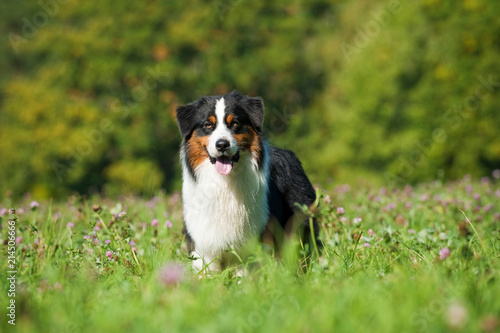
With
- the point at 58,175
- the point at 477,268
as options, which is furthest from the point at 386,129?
the point at 477,268

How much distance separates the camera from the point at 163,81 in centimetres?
2403

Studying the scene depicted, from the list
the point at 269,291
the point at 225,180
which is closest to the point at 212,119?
the point at 225,180

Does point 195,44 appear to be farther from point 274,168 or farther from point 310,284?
point 310,284

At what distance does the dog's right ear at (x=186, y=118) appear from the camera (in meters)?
4.55

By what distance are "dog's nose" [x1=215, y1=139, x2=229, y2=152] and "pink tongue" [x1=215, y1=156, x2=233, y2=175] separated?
0.19 meters

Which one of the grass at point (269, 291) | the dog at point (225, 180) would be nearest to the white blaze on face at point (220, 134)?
the dog at point (225, 180)

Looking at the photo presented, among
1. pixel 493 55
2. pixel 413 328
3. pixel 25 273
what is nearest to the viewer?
pixel 413 328

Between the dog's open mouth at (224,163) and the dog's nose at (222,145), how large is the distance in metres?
0.18

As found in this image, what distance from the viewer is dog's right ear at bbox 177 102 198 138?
455cm

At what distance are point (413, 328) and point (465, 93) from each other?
18.2 m

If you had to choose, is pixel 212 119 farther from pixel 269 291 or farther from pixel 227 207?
pixel 269 291

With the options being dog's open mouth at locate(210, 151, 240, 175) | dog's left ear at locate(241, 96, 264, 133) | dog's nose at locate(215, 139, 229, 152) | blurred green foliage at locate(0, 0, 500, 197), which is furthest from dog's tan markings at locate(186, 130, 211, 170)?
blurred green foliage at locate(0, 0, 500, 197)

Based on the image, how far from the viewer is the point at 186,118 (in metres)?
4.57

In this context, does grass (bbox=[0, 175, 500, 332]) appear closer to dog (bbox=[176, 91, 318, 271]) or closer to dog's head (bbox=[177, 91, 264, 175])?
dog (bbox=[176, 91, 318, 271])
